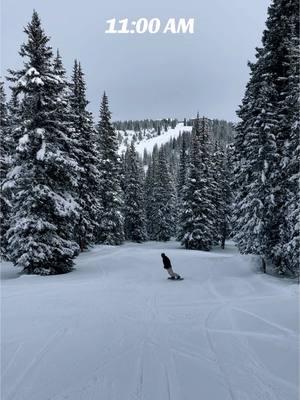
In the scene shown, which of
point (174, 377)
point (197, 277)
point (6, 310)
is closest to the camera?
point (174, 377)

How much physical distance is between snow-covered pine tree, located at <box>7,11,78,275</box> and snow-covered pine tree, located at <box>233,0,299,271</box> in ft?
33.9

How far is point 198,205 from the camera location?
41969 millimetres

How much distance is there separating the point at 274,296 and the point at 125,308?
5.63 metres

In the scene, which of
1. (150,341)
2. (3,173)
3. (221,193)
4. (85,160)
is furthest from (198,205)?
(150,341)

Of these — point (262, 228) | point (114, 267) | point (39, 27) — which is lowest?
point (114, 267)

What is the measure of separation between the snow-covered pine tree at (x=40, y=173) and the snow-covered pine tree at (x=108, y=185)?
703 inches

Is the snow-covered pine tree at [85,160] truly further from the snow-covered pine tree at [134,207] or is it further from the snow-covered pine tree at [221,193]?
the snow-covered pine tree at [221,193]

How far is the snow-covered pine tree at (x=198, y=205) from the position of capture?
4191cm

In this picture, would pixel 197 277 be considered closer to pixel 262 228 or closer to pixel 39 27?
pixel 262 228

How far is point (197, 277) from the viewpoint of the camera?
61.1 ft

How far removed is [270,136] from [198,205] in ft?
75.7

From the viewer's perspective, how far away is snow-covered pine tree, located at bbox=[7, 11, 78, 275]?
19.0 m

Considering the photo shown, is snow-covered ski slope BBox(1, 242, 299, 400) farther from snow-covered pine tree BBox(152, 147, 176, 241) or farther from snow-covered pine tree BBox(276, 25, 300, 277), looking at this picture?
snow-covered pine tree BBox(152, 147, 176, 241)

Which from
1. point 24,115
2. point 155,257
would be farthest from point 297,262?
point 24,115
